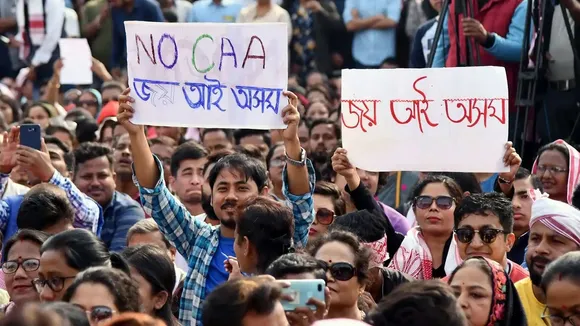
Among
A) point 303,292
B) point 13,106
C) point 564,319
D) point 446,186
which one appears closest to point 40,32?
point 13,106

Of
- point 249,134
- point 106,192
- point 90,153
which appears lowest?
point 249,134

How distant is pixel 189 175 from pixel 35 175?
128 centimetres

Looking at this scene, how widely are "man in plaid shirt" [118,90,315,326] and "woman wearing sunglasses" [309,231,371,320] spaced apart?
35cm

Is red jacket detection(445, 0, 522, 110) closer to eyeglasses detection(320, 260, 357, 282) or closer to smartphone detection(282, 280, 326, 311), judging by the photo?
eyeglasses detection(320, 260, 357, 282)

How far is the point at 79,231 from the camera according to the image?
579 cm

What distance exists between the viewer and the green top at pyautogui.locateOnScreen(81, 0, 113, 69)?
15.4 meters

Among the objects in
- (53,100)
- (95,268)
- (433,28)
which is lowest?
(53,100)

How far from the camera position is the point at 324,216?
286 inches

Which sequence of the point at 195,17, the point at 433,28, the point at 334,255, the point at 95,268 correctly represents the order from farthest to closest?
the point at 195,17, the point at 433,28, the point at 334,255, the point at 95,268

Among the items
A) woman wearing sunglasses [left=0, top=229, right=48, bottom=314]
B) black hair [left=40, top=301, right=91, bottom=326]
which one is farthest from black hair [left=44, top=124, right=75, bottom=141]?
black hair [left=40, top=301, right=91, bottom=326]

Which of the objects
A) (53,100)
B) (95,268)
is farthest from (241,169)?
(53,100)

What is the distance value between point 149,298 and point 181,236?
590mm

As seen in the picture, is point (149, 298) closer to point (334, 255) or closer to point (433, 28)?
point (334, 255)

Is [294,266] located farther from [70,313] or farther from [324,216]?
[324,216]
